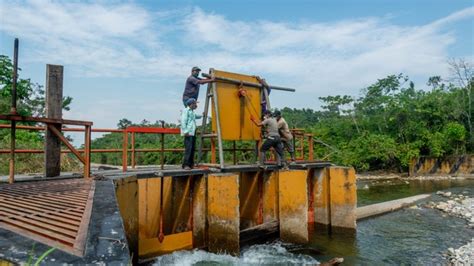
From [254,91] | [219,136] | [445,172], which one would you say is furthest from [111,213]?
[445,172]

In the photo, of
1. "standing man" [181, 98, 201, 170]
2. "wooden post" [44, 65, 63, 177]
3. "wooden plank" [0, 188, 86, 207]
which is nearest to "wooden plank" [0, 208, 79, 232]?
"wooden plank" [0, 188, 86, 207]

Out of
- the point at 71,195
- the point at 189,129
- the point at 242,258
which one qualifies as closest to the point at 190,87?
the point at 189,129

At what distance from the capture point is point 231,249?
763 centimetres

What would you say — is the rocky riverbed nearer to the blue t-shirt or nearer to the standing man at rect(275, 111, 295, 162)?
the standing man at rect(275, 111, 295, 162)

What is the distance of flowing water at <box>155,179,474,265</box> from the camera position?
25.1 feet

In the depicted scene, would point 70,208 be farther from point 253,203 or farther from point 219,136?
point 253,203

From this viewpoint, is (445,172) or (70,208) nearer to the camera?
(70,208)

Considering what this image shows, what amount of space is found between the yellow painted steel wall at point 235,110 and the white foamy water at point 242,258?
9.53ft

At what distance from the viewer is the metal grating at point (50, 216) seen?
86.7 inches

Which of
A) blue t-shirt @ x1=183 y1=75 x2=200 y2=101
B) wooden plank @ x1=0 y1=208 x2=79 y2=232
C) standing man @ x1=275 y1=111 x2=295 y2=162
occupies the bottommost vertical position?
wooden plank @ x1=0 y1=208 x2=79 y2=232

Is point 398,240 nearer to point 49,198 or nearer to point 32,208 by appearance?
point 49,198

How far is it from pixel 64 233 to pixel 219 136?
6593 millimetres

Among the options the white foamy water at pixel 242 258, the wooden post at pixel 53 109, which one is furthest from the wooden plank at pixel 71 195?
the white foamy water at pixel 242 258

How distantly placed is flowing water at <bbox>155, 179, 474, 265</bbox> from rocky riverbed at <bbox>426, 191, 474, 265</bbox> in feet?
0.82
